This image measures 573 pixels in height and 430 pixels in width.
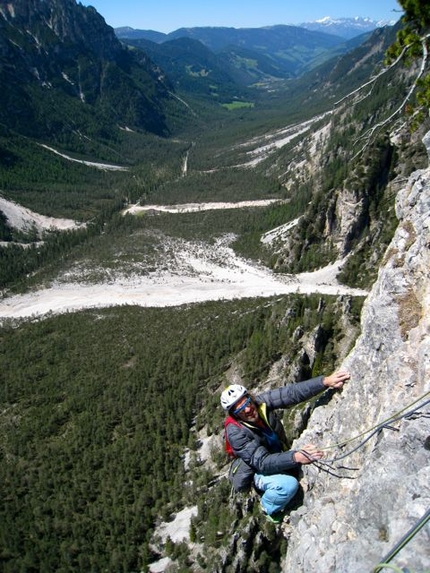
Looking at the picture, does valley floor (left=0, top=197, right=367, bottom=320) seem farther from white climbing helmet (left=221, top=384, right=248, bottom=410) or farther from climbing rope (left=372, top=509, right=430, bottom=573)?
climbing rope (left=372, top=509, right=430, bottom=573)

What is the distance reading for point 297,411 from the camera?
24344 millimetres

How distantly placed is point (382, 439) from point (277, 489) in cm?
296

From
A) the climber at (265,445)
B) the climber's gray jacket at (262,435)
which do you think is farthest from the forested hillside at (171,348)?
the climber at (265,445)

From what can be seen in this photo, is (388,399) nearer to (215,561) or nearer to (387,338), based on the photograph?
(387,338)

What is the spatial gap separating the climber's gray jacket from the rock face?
1085 mm

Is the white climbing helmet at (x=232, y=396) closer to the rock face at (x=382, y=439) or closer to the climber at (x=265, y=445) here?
the climber at (x=265, y=445)

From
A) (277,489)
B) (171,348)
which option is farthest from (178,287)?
(277,489)

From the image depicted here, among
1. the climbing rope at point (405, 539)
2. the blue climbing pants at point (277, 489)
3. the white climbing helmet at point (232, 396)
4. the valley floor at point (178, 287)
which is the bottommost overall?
the valley floor at point (178, 287)

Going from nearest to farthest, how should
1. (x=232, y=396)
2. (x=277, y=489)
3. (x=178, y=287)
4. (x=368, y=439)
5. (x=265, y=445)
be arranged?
(x=368, y=439) → (x=277, y=489) → (x=232, y=396) → (x=265, y=445) → (x=178, y=287)

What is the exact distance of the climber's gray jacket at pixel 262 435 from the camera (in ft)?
33.0

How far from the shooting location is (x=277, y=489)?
10.6 meters

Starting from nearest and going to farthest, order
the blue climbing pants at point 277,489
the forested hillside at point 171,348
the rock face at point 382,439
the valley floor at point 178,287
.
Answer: the rock face at point 382,439, the blue climbing pants at point 277,489, the forested hillside at point 171,348, the valley floor at point 178,287

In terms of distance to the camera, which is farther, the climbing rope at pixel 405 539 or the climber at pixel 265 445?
the climber at pixel 265 445

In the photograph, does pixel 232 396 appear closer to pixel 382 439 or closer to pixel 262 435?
pixel 262 435
